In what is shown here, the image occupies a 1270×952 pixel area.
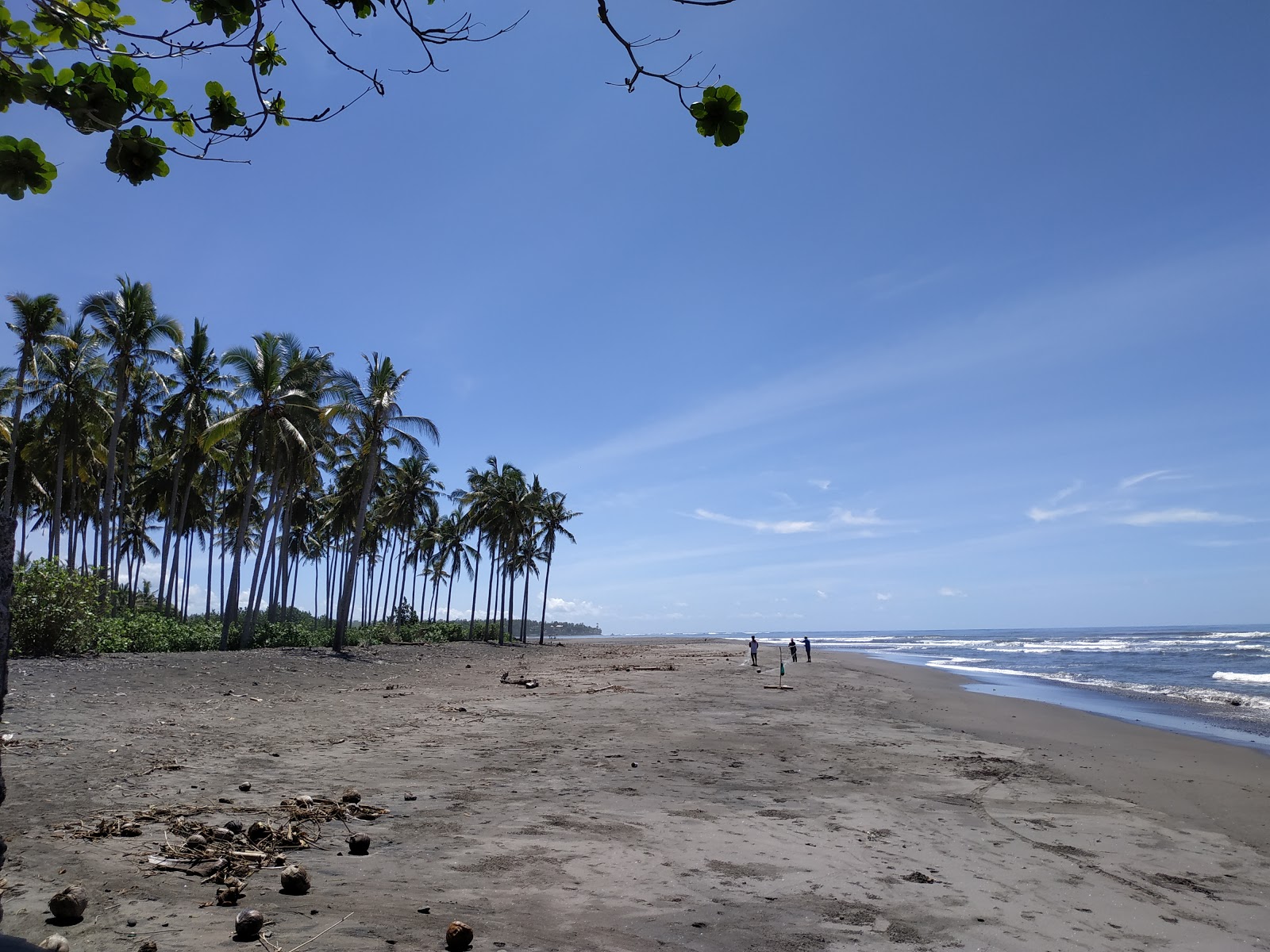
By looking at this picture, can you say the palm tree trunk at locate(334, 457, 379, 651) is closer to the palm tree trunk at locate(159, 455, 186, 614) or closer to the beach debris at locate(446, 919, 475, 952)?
the palm tree trunk at locate(159, 455, 186, 614)

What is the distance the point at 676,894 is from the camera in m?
4.70

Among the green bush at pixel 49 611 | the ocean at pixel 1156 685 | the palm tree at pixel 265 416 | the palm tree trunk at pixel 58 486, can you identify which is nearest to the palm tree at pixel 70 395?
the palm tree trunk at pixel 58 486

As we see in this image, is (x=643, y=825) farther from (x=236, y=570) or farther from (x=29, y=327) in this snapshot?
(x=29, y=327)

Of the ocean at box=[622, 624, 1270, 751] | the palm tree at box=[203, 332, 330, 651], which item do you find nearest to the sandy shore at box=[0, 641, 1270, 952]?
the ocean at box=[622, 624, 1270, 751]

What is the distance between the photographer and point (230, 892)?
4.05m

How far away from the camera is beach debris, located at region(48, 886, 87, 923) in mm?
3574

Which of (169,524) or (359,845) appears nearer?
(359,845)

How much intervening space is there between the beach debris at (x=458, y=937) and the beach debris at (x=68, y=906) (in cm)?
193

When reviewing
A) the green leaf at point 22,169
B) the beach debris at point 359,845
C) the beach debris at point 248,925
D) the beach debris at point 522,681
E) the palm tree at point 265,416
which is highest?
the palm tree at point 265,416

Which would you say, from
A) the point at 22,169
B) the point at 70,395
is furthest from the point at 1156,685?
the point at 70,395

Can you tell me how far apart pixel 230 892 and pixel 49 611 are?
16357 millimetres

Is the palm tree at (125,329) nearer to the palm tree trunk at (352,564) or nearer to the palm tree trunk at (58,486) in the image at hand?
the palm tree trunk at (58,486)

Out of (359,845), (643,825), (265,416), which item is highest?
(265,416)

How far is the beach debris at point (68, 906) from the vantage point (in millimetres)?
3574
